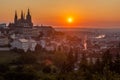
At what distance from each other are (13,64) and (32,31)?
78.7 ft

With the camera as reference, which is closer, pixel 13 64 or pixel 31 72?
pixel 31 72

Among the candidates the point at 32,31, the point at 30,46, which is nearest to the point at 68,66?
the point at 30,46

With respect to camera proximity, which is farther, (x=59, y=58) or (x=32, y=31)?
(x=32, y=31)

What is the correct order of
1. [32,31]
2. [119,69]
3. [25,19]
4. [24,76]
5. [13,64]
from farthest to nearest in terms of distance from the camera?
[25,19]
[32,31]
[13,64]
[24,76]
[119,69]

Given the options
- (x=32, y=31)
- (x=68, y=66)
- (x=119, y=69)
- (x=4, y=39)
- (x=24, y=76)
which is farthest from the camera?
(x=32, y=31)

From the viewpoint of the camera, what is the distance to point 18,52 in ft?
103

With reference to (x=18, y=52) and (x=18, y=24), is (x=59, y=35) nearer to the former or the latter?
(x=18, y=24)

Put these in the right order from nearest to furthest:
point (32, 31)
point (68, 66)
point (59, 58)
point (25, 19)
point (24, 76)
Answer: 1. point (24, 76)
2. point (68, 66)
3. point (59, 58)
4. point (32, 31)
5. point (25, 19)

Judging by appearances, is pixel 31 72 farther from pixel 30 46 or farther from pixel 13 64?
pixel 30 46

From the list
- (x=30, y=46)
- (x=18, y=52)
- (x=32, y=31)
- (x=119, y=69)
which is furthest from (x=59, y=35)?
(x=119, y=69)

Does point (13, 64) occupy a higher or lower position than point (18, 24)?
lower

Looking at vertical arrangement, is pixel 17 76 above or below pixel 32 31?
below

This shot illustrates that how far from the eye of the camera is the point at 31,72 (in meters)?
17.1

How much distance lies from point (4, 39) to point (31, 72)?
74.9 feet
